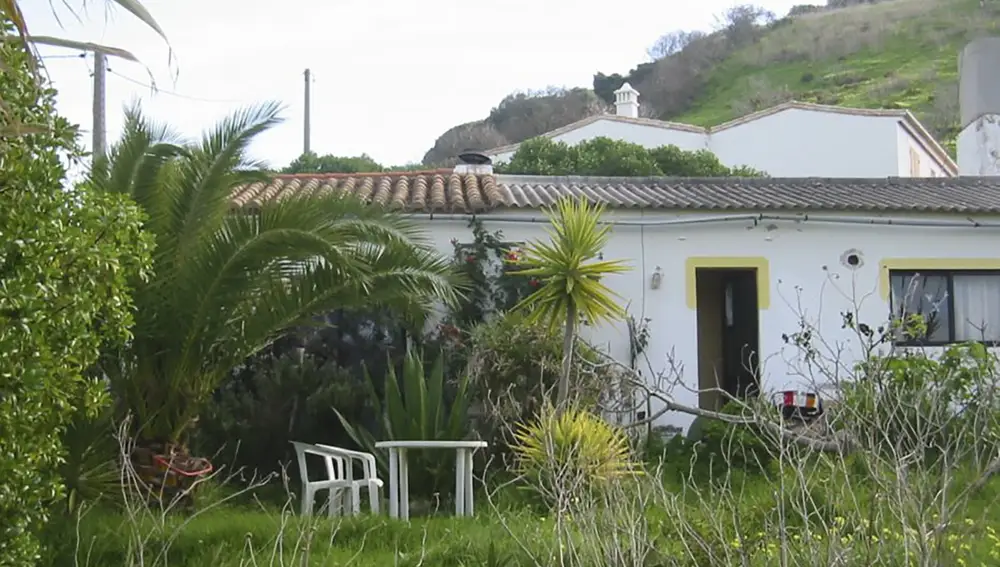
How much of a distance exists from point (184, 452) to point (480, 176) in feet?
27.3

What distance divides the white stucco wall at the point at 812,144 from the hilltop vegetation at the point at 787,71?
552 inches

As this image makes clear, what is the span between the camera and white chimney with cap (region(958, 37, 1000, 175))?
19969mm

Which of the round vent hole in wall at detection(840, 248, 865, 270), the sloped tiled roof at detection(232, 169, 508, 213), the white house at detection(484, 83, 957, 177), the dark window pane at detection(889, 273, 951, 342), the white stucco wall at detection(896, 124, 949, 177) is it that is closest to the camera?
the sloped tiled roof at detection(232, 169, 508, 213)

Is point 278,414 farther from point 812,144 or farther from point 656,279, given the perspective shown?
point 812,144

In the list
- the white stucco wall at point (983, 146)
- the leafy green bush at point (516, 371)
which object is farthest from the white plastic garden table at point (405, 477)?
the white stucco wall at point (983, 146)

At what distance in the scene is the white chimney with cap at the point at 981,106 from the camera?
1997cm

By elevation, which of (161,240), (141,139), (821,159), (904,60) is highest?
(904,60)

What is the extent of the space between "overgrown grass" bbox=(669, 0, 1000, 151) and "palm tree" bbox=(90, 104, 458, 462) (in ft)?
148

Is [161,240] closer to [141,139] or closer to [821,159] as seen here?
[141,139]

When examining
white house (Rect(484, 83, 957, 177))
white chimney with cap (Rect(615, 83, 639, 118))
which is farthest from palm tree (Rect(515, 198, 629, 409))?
white chimney with cap (Rect(615, 83, 639, 118))

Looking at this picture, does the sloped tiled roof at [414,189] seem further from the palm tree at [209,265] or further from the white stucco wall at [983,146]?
the white stucco wall at [983,146]

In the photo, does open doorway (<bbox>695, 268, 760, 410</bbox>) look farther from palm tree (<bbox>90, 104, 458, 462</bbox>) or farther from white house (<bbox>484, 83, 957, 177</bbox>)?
white house (<bbox>484, 83, 957, 177</bbox>)

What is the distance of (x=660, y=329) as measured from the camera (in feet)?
45.8

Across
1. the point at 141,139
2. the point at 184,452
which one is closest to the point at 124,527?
the point at 184,452
